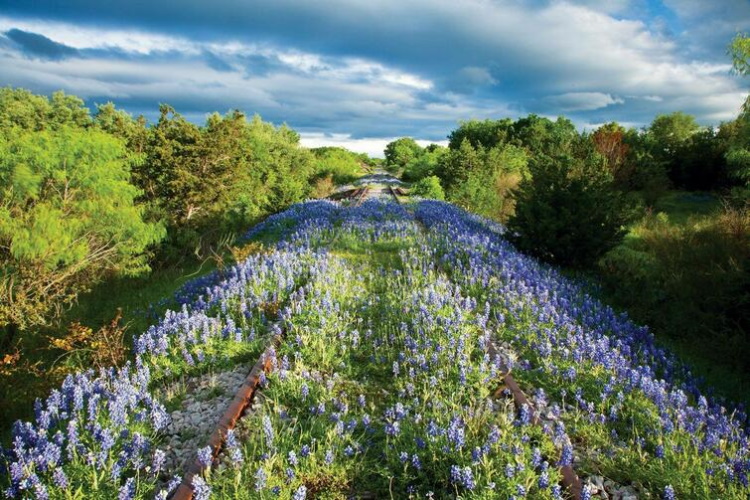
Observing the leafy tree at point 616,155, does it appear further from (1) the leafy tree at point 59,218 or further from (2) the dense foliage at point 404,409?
(1) the leafy tree at point 59,218

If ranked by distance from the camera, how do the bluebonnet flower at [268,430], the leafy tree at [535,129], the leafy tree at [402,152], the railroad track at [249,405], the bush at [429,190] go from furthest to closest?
the leafy tree at [402,152] → the leafy tree at [535,129] → the bush at [429,190] → the bluebonnet flower at [268,430] → the railroad track at [249,405]

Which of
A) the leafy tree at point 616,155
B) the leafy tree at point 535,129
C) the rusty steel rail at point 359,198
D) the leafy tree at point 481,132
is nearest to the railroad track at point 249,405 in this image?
the rusty steel rail at point 359,198

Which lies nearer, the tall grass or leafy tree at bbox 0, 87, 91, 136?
the tall grass

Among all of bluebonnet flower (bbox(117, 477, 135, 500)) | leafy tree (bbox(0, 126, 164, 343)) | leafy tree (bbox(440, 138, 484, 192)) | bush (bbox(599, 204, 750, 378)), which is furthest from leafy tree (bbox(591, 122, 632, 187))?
bluebonnet flower (bbox(117, 477, 135, 500))

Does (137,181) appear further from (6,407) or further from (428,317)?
(428,317)

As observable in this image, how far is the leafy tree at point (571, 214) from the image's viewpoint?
11445 millimetres

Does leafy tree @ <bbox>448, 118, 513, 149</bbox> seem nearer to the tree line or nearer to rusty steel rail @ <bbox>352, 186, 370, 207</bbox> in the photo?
the tree line

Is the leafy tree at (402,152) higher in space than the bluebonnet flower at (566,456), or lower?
higher

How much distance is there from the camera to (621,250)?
15102 mm

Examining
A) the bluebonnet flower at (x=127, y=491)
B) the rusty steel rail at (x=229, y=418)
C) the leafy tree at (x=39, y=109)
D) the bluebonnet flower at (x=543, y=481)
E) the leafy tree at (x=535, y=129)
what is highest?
the leafy tree at (x=535, y=129)

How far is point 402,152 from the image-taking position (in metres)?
120

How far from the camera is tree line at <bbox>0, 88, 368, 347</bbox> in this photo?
1178 cm

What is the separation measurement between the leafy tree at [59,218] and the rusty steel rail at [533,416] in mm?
10281

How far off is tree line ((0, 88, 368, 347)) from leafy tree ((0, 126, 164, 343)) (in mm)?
33
